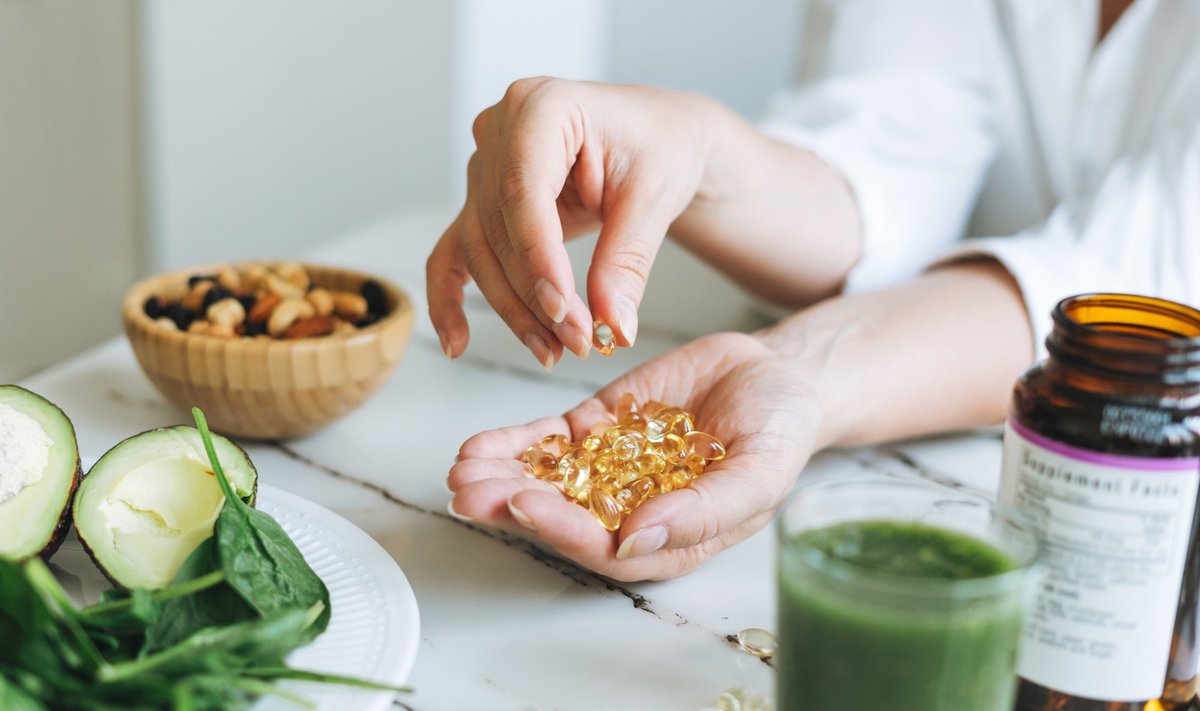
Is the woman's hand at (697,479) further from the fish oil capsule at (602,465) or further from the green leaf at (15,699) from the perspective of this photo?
the green leaf at (15,699)

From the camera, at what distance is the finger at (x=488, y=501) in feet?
2.13

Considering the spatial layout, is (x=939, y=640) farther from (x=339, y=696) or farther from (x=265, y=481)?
(x=265, y=481)

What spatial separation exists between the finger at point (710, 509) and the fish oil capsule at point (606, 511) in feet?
0.12

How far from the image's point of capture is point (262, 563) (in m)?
0.61

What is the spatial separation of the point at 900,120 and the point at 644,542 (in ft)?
2.82

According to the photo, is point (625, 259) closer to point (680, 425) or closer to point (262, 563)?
point (680, 425)

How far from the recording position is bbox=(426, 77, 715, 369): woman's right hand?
741 millimetres

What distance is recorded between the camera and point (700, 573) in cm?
78

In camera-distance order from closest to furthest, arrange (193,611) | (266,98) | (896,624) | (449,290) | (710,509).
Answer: (896,624) → (193,611) → (710,509) → (449,290) → (266,98)

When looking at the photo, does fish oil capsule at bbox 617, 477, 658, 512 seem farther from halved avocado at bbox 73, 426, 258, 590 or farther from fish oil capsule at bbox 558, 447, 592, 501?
halved avocado at bbox 73, 426, 258, 590

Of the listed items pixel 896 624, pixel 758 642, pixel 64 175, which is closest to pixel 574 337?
pixel 758 642

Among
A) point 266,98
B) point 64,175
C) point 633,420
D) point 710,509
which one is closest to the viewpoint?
point 710,509

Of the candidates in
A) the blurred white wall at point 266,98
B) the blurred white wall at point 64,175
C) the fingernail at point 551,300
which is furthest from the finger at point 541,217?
the blurred white wall at point 64,175

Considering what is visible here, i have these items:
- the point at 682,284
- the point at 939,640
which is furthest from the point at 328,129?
the point at 939,640
